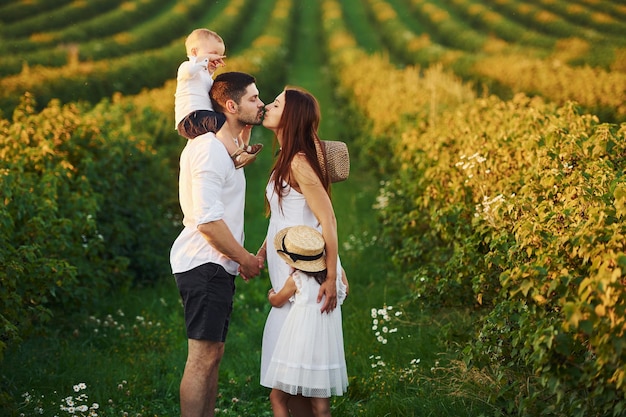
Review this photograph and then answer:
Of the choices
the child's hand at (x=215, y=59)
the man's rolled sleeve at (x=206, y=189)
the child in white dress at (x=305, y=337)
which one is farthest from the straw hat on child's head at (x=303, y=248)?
the child's hand at (x=215, y=59)

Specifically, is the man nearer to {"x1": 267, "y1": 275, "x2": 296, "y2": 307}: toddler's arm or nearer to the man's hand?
the man's hand

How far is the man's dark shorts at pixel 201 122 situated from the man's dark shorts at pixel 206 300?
0.68 metres

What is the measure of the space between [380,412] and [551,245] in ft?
5.33

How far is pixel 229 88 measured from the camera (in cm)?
416

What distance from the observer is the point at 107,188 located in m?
7.59

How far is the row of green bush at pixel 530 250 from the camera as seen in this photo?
3.24m

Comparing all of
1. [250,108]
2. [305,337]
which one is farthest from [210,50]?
[305,337]

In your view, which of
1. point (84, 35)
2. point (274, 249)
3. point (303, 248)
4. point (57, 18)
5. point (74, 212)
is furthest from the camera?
point (57, 18)

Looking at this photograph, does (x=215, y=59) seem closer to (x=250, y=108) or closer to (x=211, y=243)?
(x=250, y=108)

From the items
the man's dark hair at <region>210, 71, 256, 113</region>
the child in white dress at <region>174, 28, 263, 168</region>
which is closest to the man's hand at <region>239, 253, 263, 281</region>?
the child in white dress at <region>174, 28, 263, 168</region>

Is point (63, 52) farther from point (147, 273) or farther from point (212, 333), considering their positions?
point (212, 333)

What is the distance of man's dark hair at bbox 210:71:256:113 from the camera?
416 cm

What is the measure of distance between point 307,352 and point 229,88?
1.41m

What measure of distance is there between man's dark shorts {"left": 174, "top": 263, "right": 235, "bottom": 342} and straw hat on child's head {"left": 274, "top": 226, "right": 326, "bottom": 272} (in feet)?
1.23
